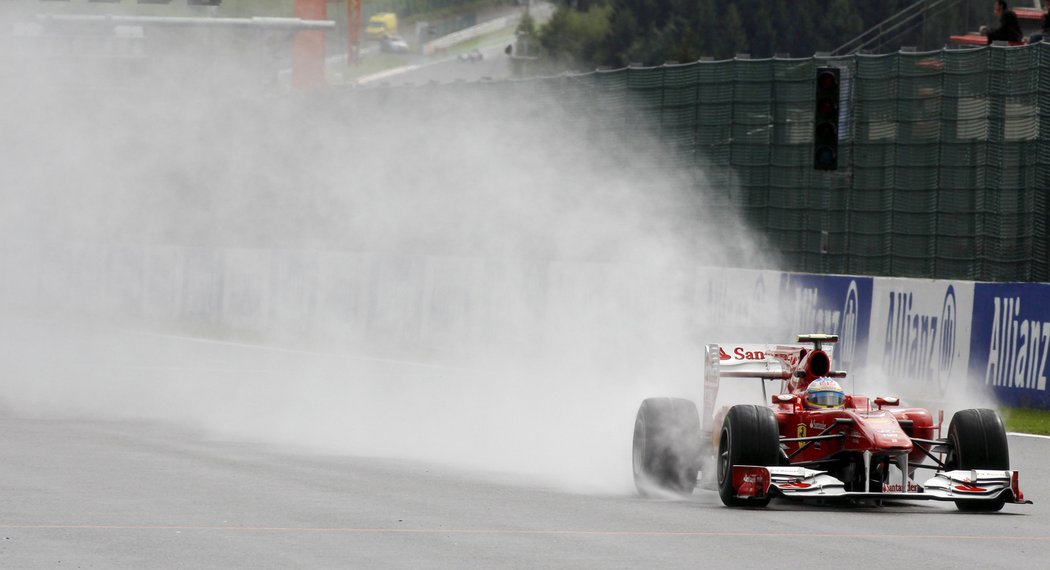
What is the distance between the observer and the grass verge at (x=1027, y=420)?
60.8ft

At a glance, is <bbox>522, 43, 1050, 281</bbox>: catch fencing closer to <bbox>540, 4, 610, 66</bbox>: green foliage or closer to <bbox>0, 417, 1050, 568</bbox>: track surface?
<bbox>0, 417, 1050, 568</bbox>: track surface

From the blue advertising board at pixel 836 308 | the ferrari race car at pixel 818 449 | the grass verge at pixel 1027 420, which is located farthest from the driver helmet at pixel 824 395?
the blue advertising board at pixel 836 308

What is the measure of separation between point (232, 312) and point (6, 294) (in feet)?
27.0

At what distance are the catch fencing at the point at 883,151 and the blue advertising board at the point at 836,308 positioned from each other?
1.42 m

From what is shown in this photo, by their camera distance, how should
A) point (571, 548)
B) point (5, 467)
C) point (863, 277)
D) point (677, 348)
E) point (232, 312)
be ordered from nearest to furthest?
1. point (571, 548)
2. point (5, 467)
3. point (863, 277)
4. point (677, 348)
5. point (232, 312)

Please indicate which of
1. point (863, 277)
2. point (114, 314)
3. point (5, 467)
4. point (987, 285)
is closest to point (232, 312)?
point (114, 314)

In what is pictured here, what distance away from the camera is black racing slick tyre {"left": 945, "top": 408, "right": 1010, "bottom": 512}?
1178 cm

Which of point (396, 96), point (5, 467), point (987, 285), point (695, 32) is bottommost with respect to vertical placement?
point (5, 467)

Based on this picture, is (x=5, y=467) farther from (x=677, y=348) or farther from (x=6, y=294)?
(x=6, y=294)

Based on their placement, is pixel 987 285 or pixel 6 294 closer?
pixel 987 285

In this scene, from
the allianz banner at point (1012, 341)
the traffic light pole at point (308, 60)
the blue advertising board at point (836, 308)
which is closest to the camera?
the allianz banner at point (1012, 341)

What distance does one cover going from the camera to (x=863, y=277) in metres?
22.5

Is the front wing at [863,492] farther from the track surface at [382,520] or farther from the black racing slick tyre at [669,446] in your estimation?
the black racing slick tyre at [669,446]

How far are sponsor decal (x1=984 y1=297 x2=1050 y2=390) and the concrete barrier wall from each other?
0.06 feet
